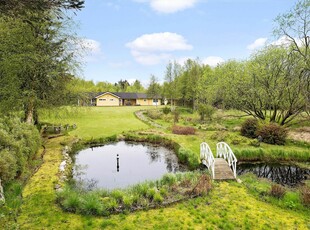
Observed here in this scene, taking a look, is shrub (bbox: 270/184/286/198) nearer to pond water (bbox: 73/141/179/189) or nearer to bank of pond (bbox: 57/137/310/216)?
bank of pond (bbox: 57/137/310/216)

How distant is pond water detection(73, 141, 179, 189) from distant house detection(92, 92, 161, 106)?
41.1 m

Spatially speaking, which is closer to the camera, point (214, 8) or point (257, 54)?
point (214, 8)

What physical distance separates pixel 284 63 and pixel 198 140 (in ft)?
40.3

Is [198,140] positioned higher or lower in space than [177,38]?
lower

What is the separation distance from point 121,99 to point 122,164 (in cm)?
5007

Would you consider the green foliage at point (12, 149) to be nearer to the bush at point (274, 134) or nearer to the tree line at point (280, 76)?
the bush at point (274, 134)

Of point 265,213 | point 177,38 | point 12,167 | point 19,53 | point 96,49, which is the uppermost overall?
point 177,38

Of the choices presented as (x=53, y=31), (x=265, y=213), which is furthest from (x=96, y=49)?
(x=265, y=213)

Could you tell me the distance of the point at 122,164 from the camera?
1630 cm

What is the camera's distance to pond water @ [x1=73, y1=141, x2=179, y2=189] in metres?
13.1

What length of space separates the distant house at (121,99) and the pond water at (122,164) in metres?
41.1

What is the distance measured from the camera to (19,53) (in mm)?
15555

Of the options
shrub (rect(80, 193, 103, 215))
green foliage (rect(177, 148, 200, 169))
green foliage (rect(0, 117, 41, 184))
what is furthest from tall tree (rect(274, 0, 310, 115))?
green foliage (rect(0, 117, 41, 184))

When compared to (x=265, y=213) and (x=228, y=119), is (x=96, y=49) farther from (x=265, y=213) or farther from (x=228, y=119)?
(x=228, y=119)
